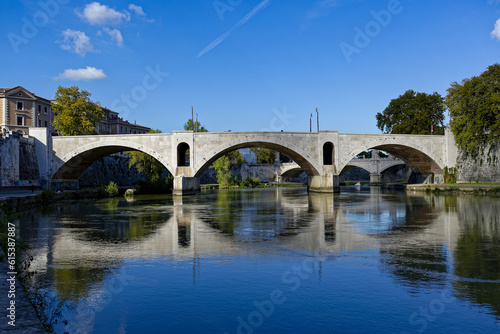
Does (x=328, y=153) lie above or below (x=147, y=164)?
above

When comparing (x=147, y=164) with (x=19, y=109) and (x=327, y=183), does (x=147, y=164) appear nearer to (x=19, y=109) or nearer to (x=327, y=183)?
(x=19, y=109)

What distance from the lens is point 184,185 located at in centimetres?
4853

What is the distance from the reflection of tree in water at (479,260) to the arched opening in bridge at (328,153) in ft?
109

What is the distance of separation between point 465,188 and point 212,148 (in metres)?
28.6

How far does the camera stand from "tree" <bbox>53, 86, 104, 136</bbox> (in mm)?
56562

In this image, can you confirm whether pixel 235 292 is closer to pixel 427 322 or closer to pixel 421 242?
Result: pixel 427 322

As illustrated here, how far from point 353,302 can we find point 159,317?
Result: 3709mm

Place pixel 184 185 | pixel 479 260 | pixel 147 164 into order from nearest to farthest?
pixel 479 260
pixel 184 185
pixel 147 164

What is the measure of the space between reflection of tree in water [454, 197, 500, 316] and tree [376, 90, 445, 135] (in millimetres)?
45074

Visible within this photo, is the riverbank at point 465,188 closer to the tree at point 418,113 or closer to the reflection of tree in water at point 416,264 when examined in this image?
the tree at point 418,113

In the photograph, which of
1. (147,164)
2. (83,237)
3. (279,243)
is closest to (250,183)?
(147,164)

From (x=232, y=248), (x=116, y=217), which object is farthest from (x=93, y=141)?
(x=232, y=248)

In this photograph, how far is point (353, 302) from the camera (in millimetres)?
7973

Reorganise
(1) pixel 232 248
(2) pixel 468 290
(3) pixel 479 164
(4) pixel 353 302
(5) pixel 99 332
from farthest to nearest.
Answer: (3) pixel 479 164 → (1) pixel 232 248 → (2) pixel 468 290 → (4) pixel 353 302 → (5) pixel 99 332
